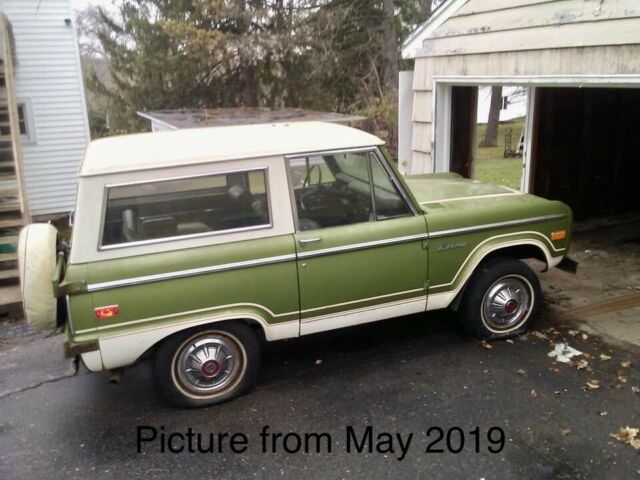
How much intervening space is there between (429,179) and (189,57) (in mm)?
14831

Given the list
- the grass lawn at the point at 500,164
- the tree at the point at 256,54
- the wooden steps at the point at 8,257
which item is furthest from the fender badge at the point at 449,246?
the tree at the point at 256,54

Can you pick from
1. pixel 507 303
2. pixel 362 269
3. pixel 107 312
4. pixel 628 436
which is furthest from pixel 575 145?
pixel 107 312

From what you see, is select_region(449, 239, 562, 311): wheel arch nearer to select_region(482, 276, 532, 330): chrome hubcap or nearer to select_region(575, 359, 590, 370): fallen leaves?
select_region(482, 276, 532, 330): chrome hubcap

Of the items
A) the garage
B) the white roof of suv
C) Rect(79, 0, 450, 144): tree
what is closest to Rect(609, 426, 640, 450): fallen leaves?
the white roof of suv

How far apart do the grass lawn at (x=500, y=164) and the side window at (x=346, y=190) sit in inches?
322

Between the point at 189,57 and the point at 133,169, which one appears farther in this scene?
the point at 189,57

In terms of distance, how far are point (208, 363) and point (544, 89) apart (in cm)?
617

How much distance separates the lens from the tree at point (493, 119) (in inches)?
883

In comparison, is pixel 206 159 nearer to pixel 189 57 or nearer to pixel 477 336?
pixel 477 336

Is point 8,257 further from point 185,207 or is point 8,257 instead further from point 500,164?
point 500,164

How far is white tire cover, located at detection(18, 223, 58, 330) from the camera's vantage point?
153 inches

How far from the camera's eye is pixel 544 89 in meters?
8.07

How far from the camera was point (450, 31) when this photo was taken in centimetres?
738

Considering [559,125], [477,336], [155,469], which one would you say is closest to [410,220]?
[477,336]
